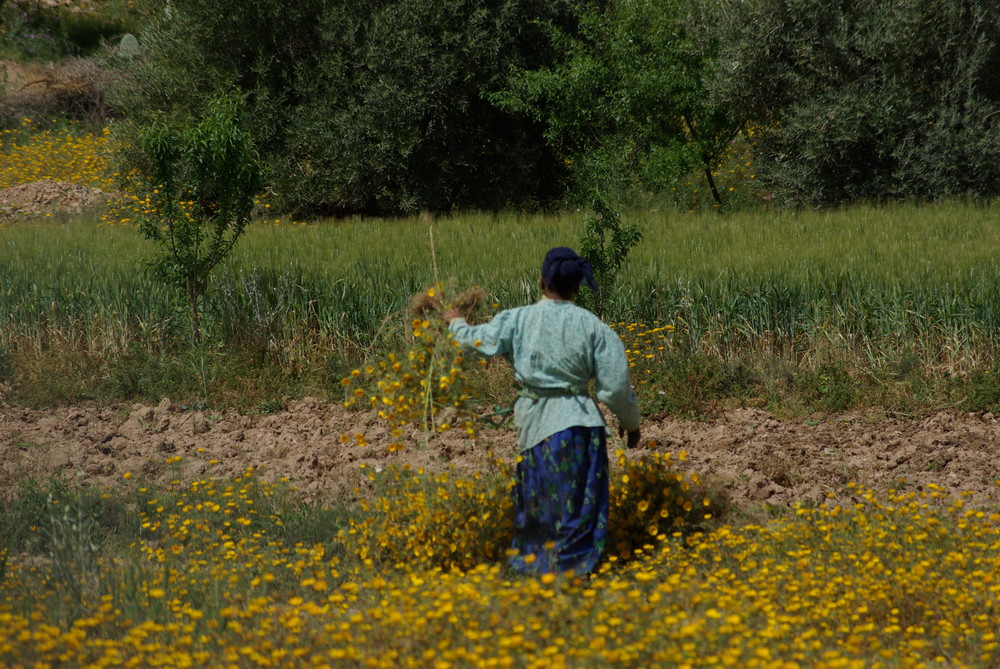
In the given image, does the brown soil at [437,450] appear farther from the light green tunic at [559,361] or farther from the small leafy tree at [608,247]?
the light green tunic at [559,361]

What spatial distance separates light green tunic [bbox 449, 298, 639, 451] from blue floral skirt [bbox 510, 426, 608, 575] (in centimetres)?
8

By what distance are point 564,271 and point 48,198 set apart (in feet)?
52.1

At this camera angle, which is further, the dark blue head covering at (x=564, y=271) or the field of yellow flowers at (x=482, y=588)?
the dark blue head covering at (x=564, y=271)

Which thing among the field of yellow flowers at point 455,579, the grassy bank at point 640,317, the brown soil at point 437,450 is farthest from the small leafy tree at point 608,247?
the field of yellow flowers at point 455,579

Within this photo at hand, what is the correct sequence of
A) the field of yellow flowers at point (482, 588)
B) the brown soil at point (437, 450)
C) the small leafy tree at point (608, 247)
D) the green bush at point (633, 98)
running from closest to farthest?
the field of yellow flowers at point (482, 588), the brown soil at point (437, 450), the small leafy tree at point (608, 247), the green bush at point (633, 98)

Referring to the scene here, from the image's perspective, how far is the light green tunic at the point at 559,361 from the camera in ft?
16.0

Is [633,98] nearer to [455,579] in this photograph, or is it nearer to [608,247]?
[608,247]

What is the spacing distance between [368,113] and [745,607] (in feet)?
45.0

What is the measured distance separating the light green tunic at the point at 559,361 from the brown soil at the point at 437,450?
1843 millimetres

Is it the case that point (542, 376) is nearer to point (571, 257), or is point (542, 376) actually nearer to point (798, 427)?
point (571, 257)

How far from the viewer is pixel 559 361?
16.1ft

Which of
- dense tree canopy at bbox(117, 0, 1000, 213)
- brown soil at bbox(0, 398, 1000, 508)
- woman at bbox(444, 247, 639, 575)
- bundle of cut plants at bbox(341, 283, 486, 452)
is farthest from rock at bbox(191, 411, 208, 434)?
dense tree canopy at bbox(117, 0, 1000, 213)

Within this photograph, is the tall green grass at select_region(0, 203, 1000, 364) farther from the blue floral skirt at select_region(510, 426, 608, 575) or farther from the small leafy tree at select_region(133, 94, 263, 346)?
the blue floral skirt at select_region(510, 426, 608, 575)

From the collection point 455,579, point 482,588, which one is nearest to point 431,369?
point 455,579
